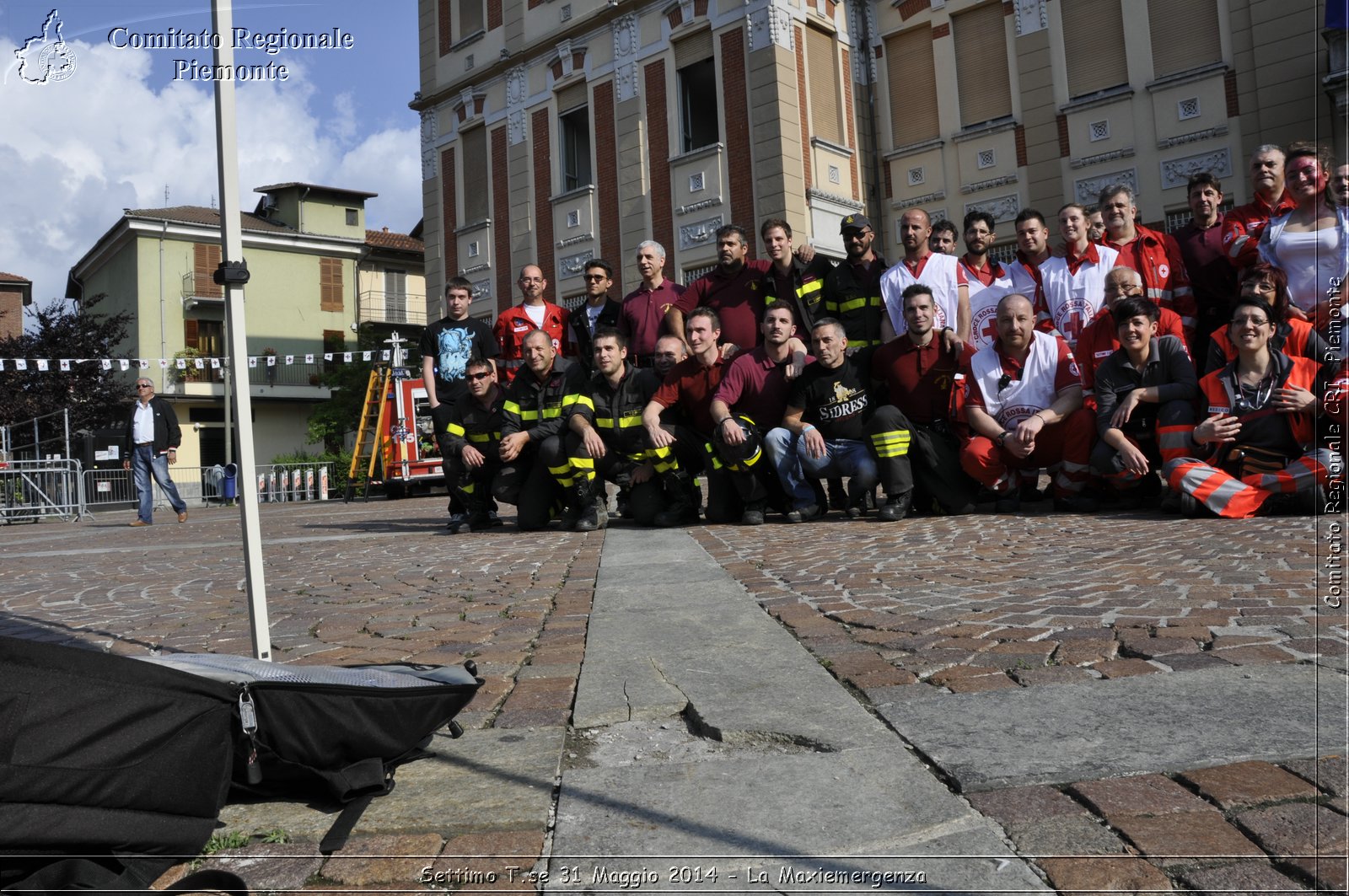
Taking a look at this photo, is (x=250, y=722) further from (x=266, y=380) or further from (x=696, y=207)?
(x=266, y=380)

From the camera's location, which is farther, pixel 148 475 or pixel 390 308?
pixel 390 308

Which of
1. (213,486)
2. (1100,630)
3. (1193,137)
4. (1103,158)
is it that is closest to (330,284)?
(213,486)

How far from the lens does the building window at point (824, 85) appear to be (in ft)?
71.4

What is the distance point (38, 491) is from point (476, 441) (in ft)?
52.9

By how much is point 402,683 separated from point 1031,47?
64.9 feet

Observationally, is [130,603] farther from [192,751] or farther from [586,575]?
[192,751]

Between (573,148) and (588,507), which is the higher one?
(573,148)

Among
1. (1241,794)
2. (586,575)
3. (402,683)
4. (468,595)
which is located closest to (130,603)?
(468,595)

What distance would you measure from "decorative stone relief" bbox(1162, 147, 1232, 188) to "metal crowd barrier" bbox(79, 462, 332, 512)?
20093mm

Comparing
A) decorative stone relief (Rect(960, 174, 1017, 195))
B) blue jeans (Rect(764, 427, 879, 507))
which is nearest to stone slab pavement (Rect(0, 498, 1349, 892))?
blue jeans (Rect(764, 427, 879, 507))

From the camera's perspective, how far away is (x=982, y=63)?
66.8 feet

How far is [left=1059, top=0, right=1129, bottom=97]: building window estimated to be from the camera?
733 inches

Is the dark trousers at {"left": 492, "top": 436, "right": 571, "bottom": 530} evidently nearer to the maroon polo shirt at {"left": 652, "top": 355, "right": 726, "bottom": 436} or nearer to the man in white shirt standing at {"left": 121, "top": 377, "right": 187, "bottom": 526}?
the maroon polo shirt at {"left": 652, "top": 355, "right": 726, "bottom": 436}

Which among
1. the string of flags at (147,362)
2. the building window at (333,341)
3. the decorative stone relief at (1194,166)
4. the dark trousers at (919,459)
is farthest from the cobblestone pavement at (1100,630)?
the building window at (333,341)
